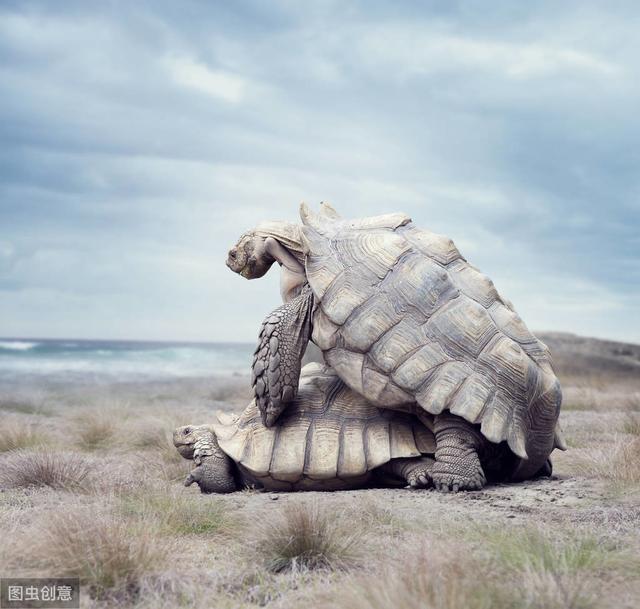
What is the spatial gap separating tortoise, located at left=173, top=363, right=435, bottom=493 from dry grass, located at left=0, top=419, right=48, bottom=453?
391 centimetres

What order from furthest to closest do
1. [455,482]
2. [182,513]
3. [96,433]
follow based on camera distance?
1. [96,433]
2. [455,482]
3. [182,513]

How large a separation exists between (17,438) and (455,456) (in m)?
6.37

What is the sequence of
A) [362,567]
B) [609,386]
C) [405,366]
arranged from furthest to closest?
1. [609,386]
2. [405,366]
3. [362,567]

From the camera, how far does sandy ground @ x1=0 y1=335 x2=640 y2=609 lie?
3.76 meters

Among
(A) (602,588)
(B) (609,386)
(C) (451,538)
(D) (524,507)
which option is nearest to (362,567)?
(C) (451,538)

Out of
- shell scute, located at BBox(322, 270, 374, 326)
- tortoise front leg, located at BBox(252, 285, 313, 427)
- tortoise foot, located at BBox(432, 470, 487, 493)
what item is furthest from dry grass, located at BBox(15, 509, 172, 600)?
tortoise foot, located at BBox(432, 470, 487, 493)

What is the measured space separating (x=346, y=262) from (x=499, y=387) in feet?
5.51

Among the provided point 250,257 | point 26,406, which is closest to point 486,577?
point 250,257

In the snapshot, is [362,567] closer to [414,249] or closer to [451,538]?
[451,538]

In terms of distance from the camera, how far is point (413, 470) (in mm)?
6496

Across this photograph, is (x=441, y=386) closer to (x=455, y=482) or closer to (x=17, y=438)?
(x=455, y=482)

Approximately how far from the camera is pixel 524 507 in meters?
5.79

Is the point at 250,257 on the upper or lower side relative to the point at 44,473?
upper

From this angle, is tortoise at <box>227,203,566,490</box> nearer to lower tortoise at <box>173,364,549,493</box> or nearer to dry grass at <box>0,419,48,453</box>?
lower tortoise at <box>173,364,549,493</box>
